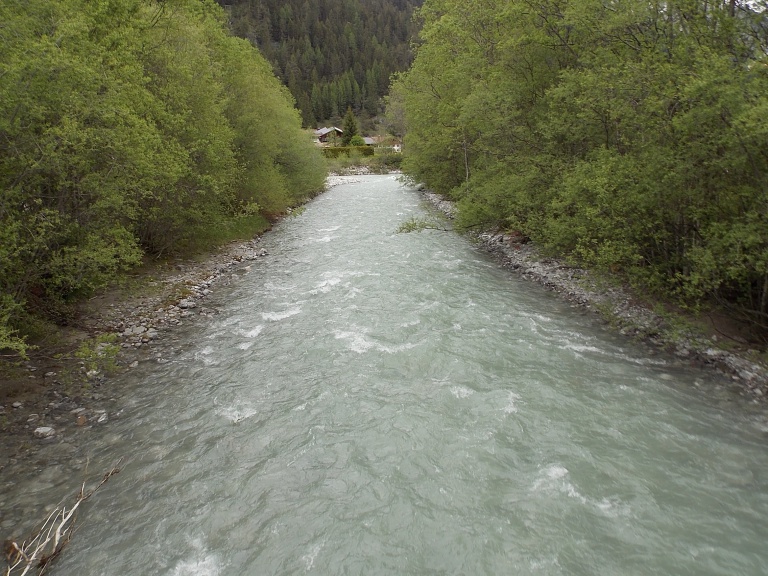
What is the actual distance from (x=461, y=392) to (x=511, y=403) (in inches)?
39.5

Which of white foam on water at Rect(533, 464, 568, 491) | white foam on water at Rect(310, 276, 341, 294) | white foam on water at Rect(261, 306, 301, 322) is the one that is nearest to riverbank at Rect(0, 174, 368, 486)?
white foam on water at Rect(261, 306, 301, 322)

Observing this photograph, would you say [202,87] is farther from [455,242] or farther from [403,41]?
[403,41]

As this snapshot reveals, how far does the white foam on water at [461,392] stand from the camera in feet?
30.7

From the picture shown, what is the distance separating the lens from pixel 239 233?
24344 mm

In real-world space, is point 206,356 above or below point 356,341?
below

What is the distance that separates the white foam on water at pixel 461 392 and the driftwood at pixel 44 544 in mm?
6394

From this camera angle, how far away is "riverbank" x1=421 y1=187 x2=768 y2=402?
31.8ft

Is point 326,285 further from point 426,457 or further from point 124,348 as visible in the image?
point 426,457

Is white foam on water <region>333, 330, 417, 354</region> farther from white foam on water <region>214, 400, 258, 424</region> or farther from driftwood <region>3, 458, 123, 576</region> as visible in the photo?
driftwood <region>3, 458, 123, 576</region>

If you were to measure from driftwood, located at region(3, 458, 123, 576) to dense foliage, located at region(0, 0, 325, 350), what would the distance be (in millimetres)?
2806

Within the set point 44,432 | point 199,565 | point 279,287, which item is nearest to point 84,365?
point 44,432

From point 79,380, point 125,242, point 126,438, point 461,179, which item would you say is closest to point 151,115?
point 125,242

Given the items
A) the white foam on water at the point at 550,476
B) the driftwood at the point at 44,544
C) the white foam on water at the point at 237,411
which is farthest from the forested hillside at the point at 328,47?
the white foam on water at the point at 550,476

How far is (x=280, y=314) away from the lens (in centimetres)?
1412
